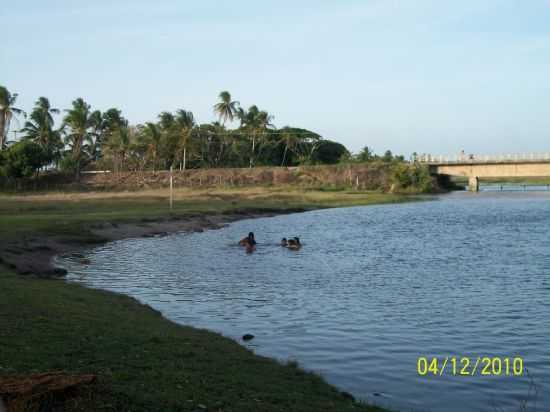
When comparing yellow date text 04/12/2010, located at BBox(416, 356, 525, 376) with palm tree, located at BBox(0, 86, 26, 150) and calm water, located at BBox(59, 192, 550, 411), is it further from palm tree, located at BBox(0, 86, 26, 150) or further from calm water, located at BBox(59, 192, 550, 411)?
palm tree, located at BBox(0, 86, 26, 150)

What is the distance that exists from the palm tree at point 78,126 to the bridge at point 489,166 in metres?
60.6

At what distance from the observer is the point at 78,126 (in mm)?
111250

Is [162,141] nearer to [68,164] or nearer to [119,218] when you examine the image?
[68,164]

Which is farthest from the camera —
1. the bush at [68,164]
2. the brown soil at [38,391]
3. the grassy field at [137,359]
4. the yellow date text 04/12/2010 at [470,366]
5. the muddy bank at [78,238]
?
the bush at [68,164]

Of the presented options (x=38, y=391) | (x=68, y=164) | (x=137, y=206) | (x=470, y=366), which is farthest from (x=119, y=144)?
(x=38, y=391)

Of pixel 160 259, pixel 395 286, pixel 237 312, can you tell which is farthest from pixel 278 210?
pixel 237 312

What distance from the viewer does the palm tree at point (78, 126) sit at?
10994 cm

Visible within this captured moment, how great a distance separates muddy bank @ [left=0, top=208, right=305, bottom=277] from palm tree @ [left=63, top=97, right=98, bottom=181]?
60.2m

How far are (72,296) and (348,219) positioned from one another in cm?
4344

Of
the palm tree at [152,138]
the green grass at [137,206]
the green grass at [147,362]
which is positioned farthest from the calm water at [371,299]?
the palm tree at [152,138]

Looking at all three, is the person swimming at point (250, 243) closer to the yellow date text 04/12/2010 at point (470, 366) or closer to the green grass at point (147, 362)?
the green grass at point (147, 362)

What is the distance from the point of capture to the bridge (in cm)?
10594

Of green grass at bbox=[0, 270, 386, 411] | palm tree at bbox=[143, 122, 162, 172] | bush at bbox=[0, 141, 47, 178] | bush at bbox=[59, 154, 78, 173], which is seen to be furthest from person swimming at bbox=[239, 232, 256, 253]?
bush at bbox=[59, 154, 78, 173]

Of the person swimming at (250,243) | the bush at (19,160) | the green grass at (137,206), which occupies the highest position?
the bush at (19,160)
